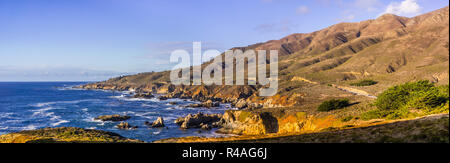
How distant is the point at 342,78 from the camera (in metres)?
106

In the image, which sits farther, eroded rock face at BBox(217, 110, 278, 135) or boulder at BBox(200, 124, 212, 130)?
boulder at BBox(200, 124, 212, 130)

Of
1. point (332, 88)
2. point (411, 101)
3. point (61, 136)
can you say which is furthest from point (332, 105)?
point (61, 136)

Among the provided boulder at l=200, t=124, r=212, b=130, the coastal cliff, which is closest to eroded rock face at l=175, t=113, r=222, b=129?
boulder at l=200, t=124, r=212, b=130

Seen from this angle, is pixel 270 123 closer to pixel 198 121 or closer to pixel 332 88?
pixel 198 121

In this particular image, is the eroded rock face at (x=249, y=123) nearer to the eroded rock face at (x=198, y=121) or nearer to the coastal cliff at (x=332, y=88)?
the coastal cliff at (x=332, y=88)

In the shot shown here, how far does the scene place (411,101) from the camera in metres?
26.3

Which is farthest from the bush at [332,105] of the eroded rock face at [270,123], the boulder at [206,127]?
the boulder at [206,127]

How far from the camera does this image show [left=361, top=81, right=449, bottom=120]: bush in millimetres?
23750

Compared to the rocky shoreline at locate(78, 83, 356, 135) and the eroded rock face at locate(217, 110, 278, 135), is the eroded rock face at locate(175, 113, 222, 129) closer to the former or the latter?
the rocky shoreline at locate(78, 83, 356, 135)

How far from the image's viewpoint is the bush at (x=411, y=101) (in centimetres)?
2375
